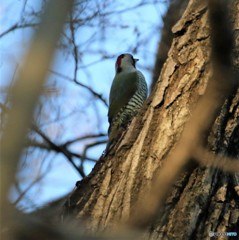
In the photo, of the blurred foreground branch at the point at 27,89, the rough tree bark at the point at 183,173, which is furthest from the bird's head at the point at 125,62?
the blurred foreground branch at the point at 27,89

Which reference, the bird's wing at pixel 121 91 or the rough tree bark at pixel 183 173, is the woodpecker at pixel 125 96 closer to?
the bird's wing at pixel 121 91

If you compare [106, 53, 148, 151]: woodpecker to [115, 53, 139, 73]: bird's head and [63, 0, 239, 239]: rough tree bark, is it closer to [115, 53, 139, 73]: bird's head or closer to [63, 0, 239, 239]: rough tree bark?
[115, 53, 139, 73]: bird's head

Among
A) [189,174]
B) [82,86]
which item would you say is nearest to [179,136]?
[189,174]

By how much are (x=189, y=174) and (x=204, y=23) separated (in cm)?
85

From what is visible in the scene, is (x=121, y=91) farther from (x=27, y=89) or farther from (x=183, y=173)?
(x=27, y=89)

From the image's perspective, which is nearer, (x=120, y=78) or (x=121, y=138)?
(x=121, y=138)

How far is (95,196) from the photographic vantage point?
2.77 meters

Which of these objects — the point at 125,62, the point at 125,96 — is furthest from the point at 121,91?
the point at 125,62

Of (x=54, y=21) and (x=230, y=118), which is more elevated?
(x=230, y=118)

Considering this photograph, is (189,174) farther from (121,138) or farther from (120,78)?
(120,78)

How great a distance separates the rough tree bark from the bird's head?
11.5 feet

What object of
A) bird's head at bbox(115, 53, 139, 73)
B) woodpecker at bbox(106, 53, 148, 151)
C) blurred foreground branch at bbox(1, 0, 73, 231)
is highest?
bird's head at bbox(115, 53, 139, 73)

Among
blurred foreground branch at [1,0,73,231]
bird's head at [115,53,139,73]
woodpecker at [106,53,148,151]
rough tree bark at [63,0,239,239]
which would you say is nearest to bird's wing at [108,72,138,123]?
woodpecker at [106,53,148,151]

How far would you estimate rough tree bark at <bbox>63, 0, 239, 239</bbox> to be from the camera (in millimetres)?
2551
